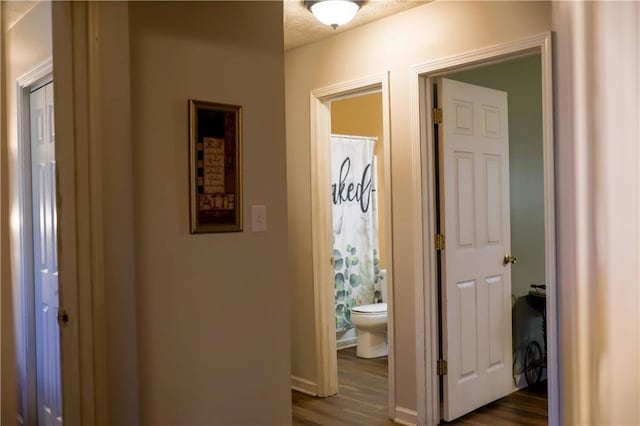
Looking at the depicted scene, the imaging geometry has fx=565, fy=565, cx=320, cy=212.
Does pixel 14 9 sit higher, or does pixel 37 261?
pixel 14 9

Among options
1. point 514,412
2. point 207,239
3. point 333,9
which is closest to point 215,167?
point 207,239

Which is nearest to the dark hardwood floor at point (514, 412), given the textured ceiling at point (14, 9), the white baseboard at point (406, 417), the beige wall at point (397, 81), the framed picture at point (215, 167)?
the white baseboard at point (406, 417)

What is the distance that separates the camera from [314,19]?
3.31 meters

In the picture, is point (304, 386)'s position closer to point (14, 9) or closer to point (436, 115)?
point (436, 115)

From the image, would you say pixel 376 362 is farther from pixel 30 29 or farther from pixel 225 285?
pixel 30 29

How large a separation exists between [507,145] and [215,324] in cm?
243

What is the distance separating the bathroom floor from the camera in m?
3.36

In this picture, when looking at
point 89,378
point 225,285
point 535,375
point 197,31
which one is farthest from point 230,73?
point 535,375

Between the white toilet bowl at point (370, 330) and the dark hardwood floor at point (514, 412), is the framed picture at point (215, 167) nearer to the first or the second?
the dark hardwood floor at point (514, 412)

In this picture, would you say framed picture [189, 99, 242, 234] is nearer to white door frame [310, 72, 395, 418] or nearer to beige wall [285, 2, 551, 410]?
beige wall [285, 2, 551, 410]

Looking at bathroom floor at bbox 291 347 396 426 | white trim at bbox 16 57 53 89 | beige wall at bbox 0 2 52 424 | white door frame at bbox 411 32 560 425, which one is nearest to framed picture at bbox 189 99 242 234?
white trim at bbox 16 57 53 89

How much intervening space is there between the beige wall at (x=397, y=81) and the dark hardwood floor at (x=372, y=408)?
0.76ft

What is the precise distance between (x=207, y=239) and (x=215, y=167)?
0.91 feet

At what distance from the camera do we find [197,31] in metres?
2.13
